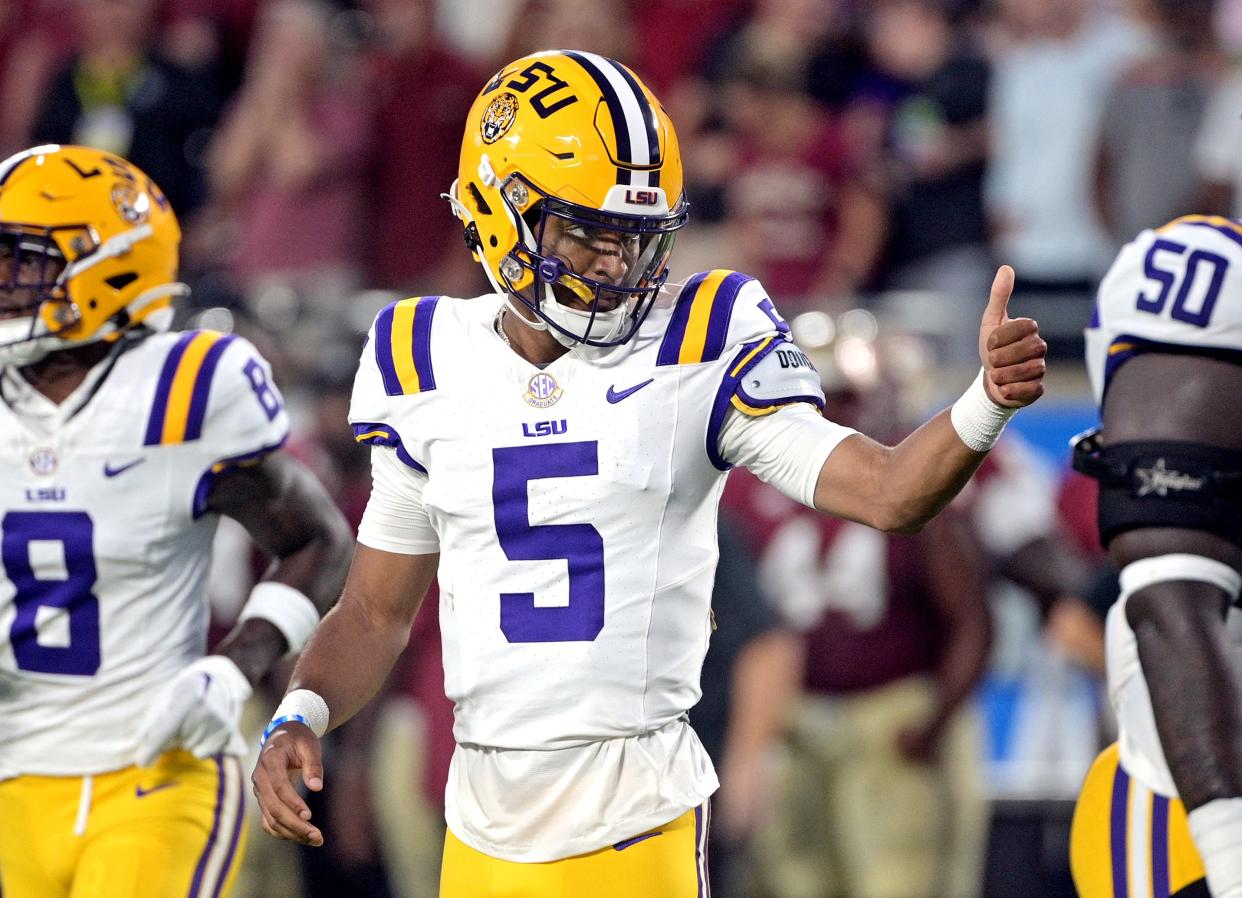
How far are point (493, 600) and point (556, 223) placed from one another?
1.84ft

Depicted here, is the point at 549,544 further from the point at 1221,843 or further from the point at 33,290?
the point at 33,290

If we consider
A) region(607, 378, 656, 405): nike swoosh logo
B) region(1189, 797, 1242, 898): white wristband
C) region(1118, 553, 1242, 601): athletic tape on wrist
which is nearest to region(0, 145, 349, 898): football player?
region(607, 378, 656, 405): nike swoosh logo

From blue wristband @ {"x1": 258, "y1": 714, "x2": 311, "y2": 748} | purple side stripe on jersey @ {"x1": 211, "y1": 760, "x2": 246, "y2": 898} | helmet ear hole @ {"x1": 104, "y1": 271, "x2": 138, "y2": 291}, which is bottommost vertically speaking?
purple side stripe on jersey @ {"x1": 211, "y1": 760, "x2": 246, "y2": 898}

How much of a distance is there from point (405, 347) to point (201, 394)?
0.76m

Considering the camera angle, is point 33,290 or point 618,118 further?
point 33,290

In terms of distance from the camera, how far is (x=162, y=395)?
3.59 m

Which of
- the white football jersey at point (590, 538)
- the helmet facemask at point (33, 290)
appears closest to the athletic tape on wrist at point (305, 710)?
the white football jersey at point (590, 538)

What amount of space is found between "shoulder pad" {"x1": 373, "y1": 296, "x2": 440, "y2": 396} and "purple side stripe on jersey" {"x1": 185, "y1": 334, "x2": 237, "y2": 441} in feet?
2.21

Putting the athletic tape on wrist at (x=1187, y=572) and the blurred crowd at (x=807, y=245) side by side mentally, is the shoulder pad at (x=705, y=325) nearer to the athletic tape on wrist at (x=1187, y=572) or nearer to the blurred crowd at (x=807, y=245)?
the athletic tape on wrist at (x=1187, y=572)

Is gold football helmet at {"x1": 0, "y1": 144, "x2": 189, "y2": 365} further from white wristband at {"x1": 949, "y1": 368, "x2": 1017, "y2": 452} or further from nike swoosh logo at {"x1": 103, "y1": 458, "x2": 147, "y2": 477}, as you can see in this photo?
white wristband at {"x1": 949, "y1": 368, "x2": 1017, "y2": 452}

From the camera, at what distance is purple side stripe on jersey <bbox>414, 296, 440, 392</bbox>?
294 centimetres

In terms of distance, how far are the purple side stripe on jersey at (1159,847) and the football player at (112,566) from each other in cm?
157

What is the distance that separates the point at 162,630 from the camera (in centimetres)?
359

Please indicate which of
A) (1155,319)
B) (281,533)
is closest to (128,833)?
(281,533)
